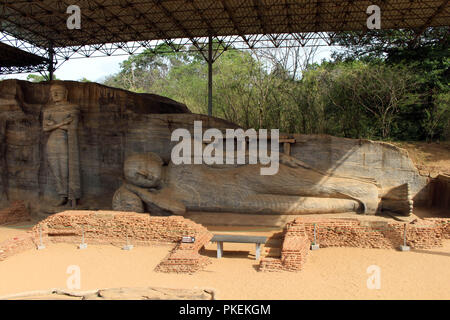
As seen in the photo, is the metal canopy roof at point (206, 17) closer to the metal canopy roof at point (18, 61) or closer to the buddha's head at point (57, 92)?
the metal canopy roof at point (18, 61)

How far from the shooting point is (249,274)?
20.1 ft

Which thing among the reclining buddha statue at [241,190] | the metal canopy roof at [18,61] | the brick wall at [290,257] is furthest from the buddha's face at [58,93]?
the metal canopy roof at [18,61]

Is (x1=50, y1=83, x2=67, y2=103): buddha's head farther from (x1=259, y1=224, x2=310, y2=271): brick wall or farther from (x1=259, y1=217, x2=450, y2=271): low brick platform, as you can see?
(x1=259, y1=224, x2=310, y2=271): brick wall

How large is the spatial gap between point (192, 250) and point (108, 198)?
13.9 ft

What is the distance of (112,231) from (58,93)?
14.6 feet

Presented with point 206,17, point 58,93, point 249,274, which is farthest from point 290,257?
point 206,17

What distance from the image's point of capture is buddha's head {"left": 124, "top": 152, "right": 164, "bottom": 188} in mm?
9078

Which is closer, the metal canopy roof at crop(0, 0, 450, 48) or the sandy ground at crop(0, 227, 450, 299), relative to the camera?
the sandy ground at crop(0, 227, 450, 299)

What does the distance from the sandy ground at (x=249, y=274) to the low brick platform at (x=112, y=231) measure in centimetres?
28

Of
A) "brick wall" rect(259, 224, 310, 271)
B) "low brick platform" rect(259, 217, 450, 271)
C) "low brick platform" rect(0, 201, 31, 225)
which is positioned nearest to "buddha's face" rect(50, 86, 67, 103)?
"low brick platform" rect(0, 201, 31, 225)

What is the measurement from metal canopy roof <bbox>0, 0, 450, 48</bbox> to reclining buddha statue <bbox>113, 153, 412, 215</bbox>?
21.3ft

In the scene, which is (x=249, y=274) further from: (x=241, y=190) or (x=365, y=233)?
(x=241, y=190)

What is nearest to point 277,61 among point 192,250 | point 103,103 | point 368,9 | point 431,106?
point 368,9
